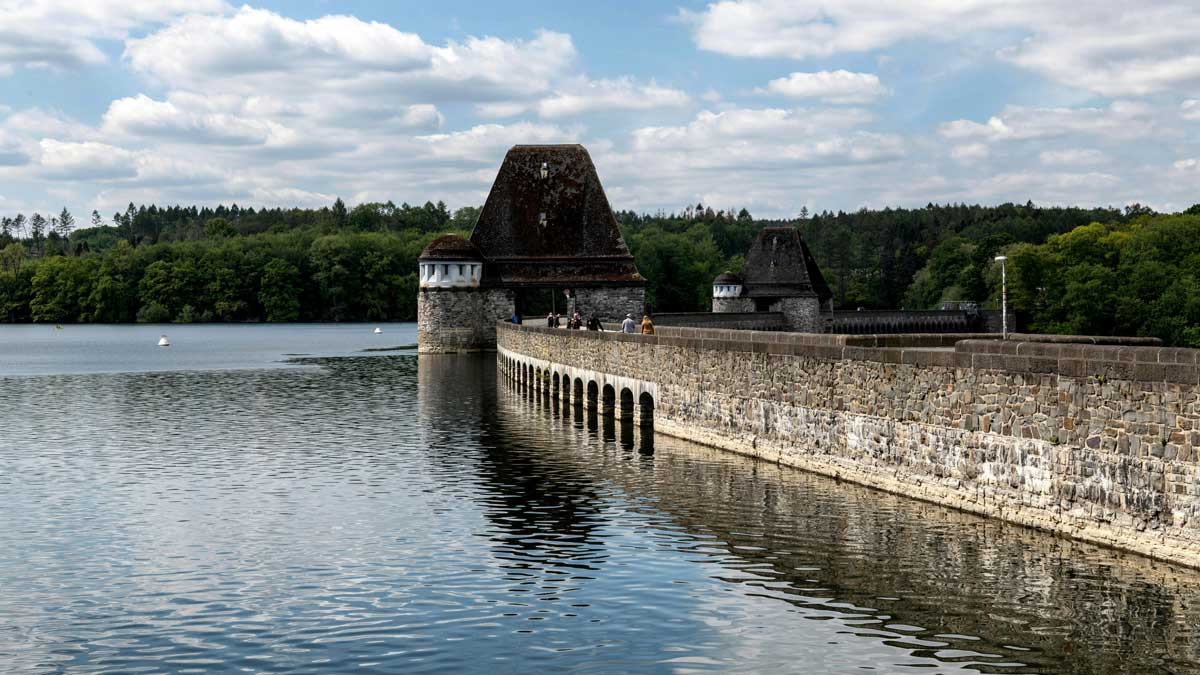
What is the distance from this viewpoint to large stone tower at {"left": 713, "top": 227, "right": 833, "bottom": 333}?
3674 inches

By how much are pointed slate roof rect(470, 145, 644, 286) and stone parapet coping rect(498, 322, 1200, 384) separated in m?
45.2

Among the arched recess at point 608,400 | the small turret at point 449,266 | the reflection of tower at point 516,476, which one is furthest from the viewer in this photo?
the small turret at point 449,266

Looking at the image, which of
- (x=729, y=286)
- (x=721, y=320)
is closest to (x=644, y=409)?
(x=721, y=320)

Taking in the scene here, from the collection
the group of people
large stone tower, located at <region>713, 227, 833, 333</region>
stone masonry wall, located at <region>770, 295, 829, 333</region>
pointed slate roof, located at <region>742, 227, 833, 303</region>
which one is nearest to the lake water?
the group of people

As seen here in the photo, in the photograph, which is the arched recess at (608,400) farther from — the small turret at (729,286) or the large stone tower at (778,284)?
the small turret at (729,286)

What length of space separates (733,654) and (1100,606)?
4.23 metres

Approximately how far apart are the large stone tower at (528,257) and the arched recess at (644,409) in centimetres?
3898

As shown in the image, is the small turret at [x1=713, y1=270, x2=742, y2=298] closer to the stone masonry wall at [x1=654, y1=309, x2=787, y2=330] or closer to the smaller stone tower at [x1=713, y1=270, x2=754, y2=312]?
the smaller stone tower at [x1=713, y1=270, x2=754, y2=312]

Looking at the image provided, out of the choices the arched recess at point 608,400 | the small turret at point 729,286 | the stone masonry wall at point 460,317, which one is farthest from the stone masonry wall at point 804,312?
the arched recess at point 608,400

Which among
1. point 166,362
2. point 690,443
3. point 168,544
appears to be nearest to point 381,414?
point 690,443

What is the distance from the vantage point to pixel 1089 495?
16.7 m

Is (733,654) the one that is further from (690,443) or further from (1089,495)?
(690,443)

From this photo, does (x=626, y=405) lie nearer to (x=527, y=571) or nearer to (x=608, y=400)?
(x=608, y=400)

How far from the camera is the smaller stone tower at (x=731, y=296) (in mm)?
94875
